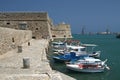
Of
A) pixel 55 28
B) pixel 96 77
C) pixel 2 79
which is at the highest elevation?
pixel 55 28

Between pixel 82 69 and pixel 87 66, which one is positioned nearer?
pixel 82 69

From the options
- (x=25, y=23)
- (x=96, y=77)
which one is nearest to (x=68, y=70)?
(x=96, y=77)

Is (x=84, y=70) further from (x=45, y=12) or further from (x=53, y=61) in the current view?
(x=45, y=12)

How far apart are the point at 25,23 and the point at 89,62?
2402cm

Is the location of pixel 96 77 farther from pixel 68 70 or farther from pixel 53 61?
pixel 53 61

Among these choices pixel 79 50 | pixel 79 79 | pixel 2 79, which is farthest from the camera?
pixel 79 50

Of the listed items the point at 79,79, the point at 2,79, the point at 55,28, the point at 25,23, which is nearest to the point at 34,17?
the point at 25,23

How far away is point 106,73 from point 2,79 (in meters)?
12.1

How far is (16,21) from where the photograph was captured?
41438mm

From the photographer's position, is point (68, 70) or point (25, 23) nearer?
point (68, 70)

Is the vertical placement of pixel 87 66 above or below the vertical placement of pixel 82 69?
above

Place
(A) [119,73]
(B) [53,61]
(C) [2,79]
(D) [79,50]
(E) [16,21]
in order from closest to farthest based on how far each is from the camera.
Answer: (C) [2,79]
(A) [119,73]
(B) [53,61]
(D) [79,50]
(E) [16,21]

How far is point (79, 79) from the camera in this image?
54.2 feet

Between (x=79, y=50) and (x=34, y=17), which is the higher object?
(x=34, y=17)
